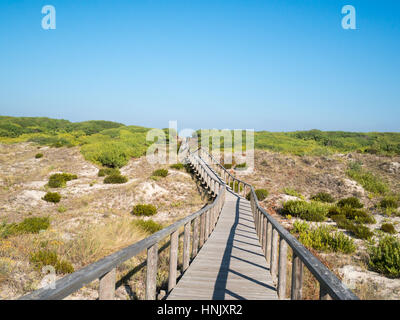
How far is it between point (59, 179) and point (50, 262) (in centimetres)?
1899

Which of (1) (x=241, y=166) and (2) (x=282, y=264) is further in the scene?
(1) (x=241, y=166)

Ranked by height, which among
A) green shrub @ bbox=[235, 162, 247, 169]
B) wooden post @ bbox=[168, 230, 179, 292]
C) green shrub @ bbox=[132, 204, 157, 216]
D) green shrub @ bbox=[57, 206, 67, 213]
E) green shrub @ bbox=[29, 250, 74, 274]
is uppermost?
wooden post @ bbox=[168, 230, 179, 292]

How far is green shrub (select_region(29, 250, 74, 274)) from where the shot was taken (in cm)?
628

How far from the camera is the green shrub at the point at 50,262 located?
6277 millimetres

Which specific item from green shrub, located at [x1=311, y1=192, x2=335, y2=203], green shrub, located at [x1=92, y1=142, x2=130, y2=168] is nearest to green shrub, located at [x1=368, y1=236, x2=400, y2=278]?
green shrub, located at [x1=311, y1=192, x2=335, y2=203]

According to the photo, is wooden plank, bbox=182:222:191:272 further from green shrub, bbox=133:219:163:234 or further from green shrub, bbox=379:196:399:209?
green shrub, bbox=379:196:399:209

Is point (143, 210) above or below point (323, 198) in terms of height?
below

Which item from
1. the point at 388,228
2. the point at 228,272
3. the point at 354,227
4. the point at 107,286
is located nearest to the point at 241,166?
the point at 354,227

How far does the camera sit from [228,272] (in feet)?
18.5

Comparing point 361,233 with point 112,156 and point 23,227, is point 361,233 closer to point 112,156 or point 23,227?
point 23,227

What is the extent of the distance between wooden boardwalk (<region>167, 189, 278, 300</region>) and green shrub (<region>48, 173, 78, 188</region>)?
17328 millimetres

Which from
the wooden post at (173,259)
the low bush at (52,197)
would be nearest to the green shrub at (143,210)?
the low bush at (52,197)

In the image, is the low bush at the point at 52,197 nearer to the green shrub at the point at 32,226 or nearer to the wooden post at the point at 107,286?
the green shrub at the point at 32,226

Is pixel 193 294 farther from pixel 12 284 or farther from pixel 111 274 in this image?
pixel 12 284
